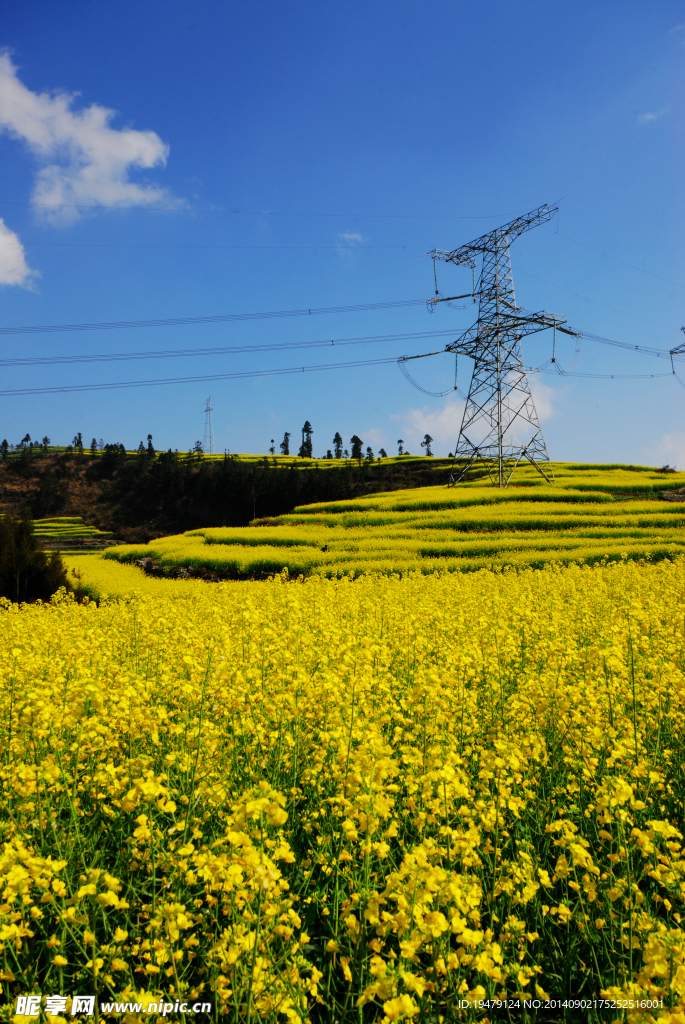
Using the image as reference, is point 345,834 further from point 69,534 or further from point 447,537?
point 69,534

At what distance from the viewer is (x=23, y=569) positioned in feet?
49.9

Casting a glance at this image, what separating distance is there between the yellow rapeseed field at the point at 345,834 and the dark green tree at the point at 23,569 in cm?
1193

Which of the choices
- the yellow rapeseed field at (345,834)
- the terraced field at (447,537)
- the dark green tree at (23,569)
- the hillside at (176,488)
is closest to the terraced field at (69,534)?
the hillside at (176,488)

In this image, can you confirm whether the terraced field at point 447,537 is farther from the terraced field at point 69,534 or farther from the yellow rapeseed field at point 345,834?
the terraced field at point 69,534

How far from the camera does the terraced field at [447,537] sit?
1634 centimetres

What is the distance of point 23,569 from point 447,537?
14.4 metres

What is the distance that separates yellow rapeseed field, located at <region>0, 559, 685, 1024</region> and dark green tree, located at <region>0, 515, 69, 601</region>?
470 inches

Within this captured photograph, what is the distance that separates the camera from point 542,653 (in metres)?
4.86

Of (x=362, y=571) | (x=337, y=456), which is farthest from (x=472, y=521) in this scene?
(x=337, y=456)

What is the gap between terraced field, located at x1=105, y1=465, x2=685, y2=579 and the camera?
53.6ft

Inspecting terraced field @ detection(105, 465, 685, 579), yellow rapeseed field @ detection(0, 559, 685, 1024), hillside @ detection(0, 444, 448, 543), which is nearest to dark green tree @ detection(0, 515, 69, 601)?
terraced field @ detection(105, 465, 685, 579)

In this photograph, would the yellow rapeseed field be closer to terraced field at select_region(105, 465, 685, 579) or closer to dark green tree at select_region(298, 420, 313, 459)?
terraced field at select_region(105, 465, 685, 579)

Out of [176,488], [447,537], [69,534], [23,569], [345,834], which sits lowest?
[69,534]

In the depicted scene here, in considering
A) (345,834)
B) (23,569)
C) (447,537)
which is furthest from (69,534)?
(345,834)
